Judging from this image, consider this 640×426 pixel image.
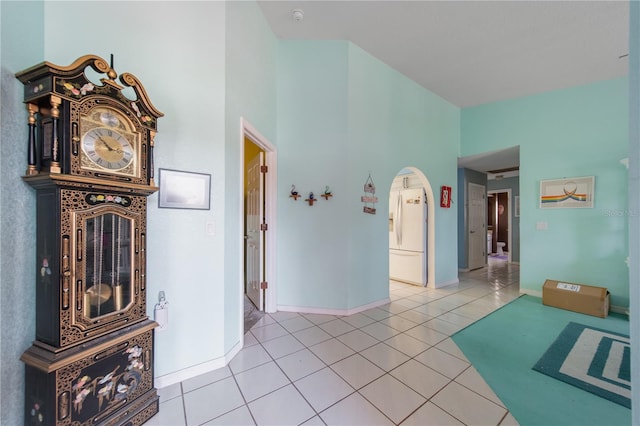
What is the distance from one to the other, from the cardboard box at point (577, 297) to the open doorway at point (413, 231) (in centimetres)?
155

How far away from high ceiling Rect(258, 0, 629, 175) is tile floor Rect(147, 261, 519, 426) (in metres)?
3.41

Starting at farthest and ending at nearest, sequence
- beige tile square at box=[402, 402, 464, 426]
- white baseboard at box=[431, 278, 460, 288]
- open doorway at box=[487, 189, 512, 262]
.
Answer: open doorway at box=[487, 189, 512, 262] < white baseboard at box=[431, 278, 460, 288] < beige tile square at box=[402, 402, 464, 426]

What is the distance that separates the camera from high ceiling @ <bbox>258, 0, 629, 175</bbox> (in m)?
2.58

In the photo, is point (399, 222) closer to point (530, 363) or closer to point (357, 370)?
point (530, 363)

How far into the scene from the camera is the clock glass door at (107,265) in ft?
4.40

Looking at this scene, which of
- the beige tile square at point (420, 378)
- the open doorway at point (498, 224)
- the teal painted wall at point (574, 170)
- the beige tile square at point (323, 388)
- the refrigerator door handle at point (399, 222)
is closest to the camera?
the beige tile square at point (323, 388)

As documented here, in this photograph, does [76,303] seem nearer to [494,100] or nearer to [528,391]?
[528,391]

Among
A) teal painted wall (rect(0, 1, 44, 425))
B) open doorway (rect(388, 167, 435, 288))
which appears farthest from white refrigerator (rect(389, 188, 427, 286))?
teal painted wall (rect(0, 1, 44, 425))

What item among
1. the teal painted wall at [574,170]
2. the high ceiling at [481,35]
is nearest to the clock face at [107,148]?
the high ceiling at [481,35]

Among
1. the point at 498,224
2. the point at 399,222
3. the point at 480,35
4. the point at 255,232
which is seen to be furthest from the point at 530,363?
the point at 498,224

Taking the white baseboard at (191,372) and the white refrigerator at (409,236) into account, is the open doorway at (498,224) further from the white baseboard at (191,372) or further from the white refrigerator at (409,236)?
the white baseboard at (191,372)

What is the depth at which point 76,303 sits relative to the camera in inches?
49.7

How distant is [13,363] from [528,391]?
3149 mm

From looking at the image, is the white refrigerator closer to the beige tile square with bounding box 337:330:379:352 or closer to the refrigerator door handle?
the refrigerator door handle
